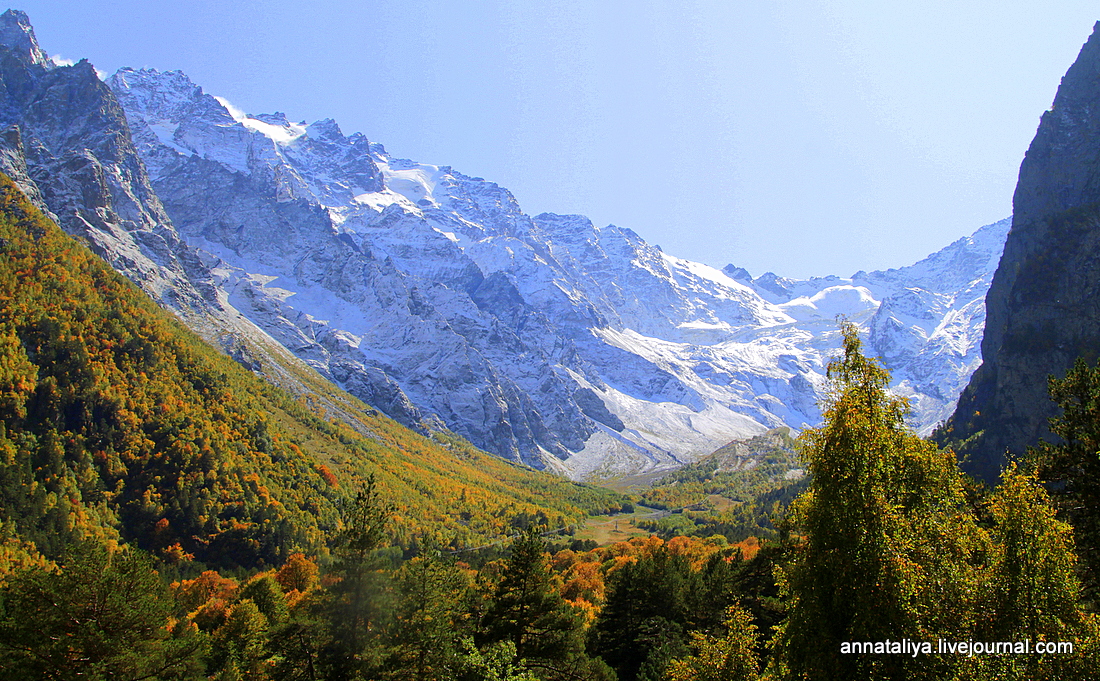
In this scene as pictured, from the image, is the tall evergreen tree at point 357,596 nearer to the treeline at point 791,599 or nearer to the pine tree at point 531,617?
the treeline at point 791,599

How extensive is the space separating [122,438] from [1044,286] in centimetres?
22707

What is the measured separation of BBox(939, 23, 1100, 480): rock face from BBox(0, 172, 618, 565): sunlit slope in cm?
13862

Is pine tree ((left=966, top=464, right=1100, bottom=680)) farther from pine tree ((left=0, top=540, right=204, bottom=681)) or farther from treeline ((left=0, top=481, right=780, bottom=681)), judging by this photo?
pine tree ((left=0, top=540, right=204, bottom=681))

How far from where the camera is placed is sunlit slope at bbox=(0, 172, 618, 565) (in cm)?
13375

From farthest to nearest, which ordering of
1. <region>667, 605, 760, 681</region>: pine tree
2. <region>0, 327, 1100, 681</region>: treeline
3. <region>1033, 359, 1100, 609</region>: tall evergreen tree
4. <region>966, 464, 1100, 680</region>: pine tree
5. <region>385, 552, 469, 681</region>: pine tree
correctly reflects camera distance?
<region>385, 552, 469, 681</region>: pine tree
<region>1033, 359, 1100, 609</region>: tall evergreen tree
<region>667, 605, 760, 681</region>: pine tree
<region>966, 464, 1100, 680</region>: pine tree
<region>0, 327, 1100, 681</region>: treeline

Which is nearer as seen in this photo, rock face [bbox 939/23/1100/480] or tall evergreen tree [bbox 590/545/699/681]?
tall evergreen tree [bbox 590/545/699/681]

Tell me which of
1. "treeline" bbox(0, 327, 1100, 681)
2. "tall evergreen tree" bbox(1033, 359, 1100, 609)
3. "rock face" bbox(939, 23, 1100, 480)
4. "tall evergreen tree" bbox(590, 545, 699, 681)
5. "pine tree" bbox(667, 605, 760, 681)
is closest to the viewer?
"treeline" bbox(0, 327, 1100, 681)

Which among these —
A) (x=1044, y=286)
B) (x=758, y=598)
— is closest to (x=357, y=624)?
(x=758, y=598)

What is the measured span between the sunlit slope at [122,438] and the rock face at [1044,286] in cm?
13862

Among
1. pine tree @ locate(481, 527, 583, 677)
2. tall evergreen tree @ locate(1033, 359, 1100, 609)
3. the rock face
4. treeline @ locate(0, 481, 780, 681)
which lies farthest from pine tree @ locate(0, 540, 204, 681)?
the rock face

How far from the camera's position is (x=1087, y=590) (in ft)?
76.9

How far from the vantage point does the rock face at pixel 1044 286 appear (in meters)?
122

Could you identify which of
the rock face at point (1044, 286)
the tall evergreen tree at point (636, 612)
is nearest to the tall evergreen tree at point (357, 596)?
the tall evergreen tree at point (636, 612)

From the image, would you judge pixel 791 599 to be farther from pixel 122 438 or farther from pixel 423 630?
pixel 122 438
